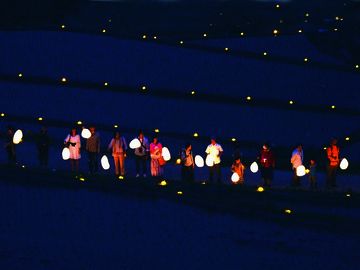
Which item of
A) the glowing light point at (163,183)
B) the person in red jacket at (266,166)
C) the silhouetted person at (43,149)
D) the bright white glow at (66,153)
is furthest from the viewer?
the silhouetted person at (43,149)

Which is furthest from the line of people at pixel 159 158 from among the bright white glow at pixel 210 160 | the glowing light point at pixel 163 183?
the glowing light point at pixel 163 183

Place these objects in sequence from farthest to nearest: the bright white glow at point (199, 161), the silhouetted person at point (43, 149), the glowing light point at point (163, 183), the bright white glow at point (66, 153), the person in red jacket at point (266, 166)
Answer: the silhouetted person at point (43, 149) < the bright white glow at point (66, 153) < the bright white glow at point (199, 161) < the person in red jacket at point (266, 166) < the glowing light point at point (163, 183)

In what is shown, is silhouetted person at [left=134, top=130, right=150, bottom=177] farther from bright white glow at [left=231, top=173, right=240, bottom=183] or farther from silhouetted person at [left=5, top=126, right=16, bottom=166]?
silhouetted person at [left=5, top=126, right=16, bottom=166]

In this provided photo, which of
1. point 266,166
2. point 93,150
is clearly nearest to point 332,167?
point 266,166

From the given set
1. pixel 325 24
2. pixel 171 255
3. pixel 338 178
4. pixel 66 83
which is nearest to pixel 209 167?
pixel 338 178

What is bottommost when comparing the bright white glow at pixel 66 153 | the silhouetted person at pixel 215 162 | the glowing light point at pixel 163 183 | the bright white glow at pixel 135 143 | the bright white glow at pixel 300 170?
the glowing light point at pixel 163 183

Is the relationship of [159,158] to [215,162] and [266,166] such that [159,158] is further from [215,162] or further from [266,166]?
[266,166]

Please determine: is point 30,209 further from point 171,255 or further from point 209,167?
point 209,167

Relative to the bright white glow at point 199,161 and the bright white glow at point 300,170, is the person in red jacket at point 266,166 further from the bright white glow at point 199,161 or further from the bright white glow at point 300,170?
the bright white glow at point 199,161

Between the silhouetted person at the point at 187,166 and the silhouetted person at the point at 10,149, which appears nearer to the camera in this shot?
the silhouetted person at the point at 187,166
